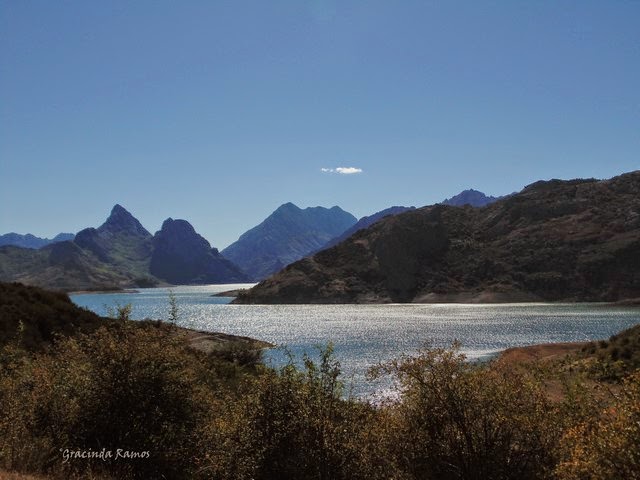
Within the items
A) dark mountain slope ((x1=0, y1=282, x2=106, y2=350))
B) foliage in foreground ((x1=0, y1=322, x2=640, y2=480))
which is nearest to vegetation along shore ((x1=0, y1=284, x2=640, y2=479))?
foliage in foreground ((x1=0, y1=322, x2=640, y2=480))

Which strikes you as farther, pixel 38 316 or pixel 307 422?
pixel 38 316

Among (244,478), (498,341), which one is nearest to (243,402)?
(244,478)

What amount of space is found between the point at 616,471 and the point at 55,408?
15130mm

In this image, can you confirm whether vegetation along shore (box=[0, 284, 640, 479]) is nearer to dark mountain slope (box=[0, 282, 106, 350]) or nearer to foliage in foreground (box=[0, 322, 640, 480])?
foliage in foreground (box=[0, 322, 640, 480])

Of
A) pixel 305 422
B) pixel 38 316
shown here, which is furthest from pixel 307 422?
pixel 38 316

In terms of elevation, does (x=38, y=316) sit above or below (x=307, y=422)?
above

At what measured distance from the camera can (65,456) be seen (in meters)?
13.9

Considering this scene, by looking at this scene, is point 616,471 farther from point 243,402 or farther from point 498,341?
point 498,341

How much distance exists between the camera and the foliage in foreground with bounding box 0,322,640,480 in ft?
37.2

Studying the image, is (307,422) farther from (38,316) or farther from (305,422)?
(38,316)

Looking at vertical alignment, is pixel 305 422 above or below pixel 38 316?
below

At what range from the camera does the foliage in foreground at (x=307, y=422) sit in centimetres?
1133

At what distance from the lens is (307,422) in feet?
43.7

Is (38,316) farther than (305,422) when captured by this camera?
Yes
